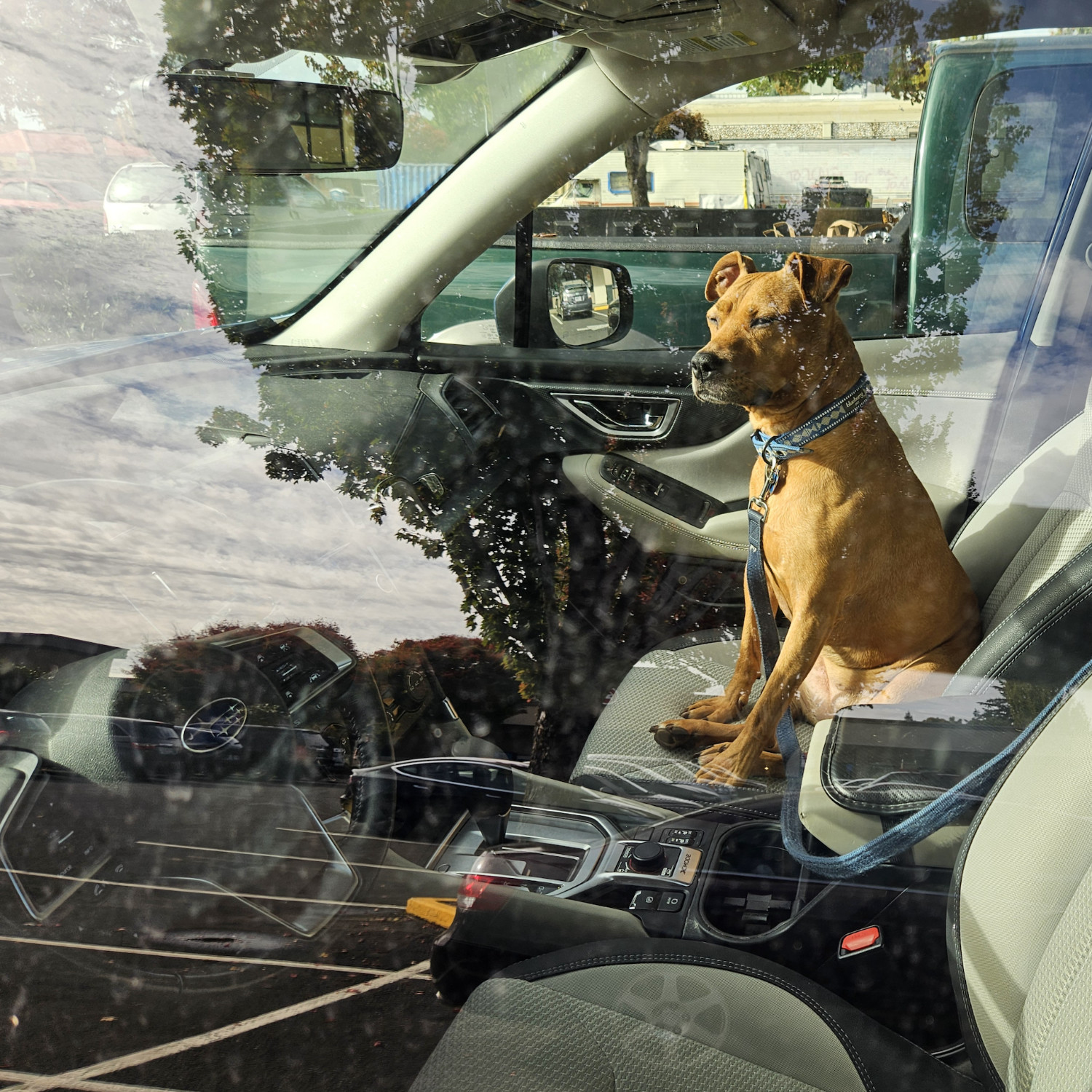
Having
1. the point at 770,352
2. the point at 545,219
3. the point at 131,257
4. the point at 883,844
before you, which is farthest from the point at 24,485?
the point at 883,844

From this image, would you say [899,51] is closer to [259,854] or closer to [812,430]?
[812,430]

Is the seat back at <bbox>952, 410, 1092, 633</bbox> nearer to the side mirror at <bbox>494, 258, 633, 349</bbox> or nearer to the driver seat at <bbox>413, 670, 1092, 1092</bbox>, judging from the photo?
the driver seat at <bbox>413, 670, 1092, 1092</bbox>

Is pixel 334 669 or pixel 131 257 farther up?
pixel 131 257

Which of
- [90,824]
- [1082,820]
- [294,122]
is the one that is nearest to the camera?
[1082,820]

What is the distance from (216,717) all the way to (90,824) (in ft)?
0.47

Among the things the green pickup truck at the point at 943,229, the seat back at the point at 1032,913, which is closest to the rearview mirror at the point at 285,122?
the green pickup truck at the point at 943,229

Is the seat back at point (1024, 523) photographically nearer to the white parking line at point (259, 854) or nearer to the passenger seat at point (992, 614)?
the passenger seat at point (992, 614)

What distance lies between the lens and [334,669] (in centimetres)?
85

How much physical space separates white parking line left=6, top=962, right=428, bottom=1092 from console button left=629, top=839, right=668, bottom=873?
20 centimetres

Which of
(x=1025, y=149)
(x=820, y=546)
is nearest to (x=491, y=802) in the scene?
(x=820, y=546)

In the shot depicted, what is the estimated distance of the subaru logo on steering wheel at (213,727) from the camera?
0.80 m

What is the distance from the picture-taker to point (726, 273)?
0.94 m

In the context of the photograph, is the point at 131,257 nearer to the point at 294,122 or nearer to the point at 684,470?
the point at 294,122

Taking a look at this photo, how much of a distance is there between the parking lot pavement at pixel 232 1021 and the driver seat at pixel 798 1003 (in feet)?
0.16
